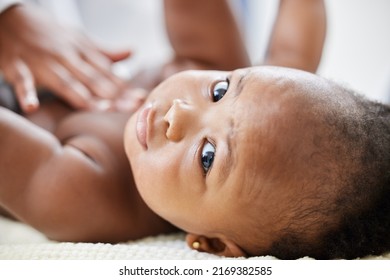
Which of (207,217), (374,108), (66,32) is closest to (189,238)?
(207,217)

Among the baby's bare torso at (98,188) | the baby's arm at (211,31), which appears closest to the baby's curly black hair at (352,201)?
the baby's bare torso at (98,188)

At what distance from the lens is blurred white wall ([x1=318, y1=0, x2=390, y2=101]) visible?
113cm

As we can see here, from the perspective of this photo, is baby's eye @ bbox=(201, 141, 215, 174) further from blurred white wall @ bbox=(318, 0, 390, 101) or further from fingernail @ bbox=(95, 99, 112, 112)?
blurred white wall @ bbox=(318, 0, 390, 101)

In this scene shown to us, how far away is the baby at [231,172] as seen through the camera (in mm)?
584

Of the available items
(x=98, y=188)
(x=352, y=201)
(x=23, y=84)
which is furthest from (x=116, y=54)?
(x=352, y=201)

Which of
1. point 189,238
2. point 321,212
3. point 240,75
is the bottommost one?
point 189,238

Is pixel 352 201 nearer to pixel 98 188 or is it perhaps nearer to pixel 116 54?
pixel 98 188

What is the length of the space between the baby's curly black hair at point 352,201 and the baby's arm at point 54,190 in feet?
0.82

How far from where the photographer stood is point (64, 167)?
0.71 metres

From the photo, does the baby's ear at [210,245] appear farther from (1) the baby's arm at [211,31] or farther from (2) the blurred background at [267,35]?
(2) the blurred background at [267,35]

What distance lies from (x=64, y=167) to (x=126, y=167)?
10cm

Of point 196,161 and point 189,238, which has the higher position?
point 196,161
